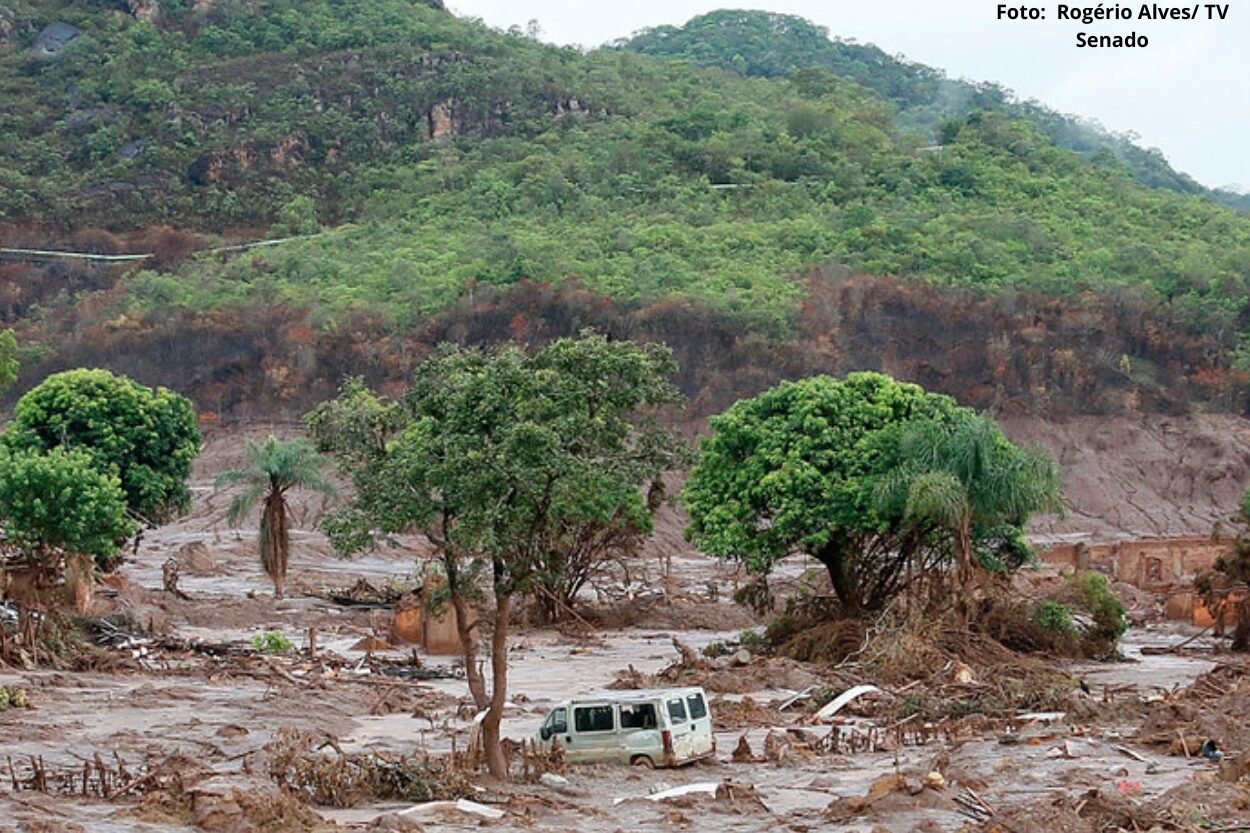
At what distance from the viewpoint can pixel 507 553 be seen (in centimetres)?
1983

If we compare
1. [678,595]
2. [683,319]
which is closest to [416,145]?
[683,319]

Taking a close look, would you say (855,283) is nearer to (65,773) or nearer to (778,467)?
(778,467)

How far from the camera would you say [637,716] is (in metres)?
21.5

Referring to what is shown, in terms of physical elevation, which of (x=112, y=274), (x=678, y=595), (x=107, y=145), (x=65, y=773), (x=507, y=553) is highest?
(x=107, y=145)

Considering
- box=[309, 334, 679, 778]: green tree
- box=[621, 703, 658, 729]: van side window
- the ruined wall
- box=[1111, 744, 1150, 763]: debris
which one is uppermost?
box=[309, 334, 679, 778]: green tree

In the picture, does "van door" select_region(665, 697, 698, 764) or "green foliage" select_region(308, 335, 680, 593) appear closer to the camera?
"green foliage" select_region(308, 335, 680, 593)

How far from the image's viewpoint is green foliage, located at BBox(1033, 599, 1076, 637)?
34.0 metres

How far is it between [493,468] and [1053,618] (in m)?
18.5

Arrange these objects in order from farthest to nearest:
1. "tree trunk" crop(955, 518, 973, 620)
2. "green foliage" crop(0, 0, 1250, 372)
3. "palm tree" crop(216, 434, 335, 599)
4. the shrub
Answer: "green foliage" crop(0, 0, 1250, 372)
"palm tree" crop(216, 434, 335, 599)
the shrub
"tree trunk" crop(955, 518, 973, 620)

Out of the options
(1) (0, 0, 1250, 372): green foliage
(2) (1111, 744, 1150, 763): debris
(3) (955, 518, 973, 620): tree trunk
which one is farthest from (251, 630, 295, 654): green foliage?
(1) (0, 0, 1250, 372): green foliage

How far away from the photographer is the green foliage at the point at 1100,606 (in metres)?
35.0

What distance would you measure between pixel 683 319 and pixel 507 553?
64786mm

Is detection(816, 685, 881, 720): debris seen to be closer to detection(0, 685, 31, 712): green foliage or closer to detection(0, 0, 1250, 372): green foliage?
detection(0, 685, 31, 712): green foliage

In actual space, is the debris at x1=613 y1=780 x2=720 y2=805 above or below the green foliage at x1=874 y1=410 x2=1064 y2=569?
below
